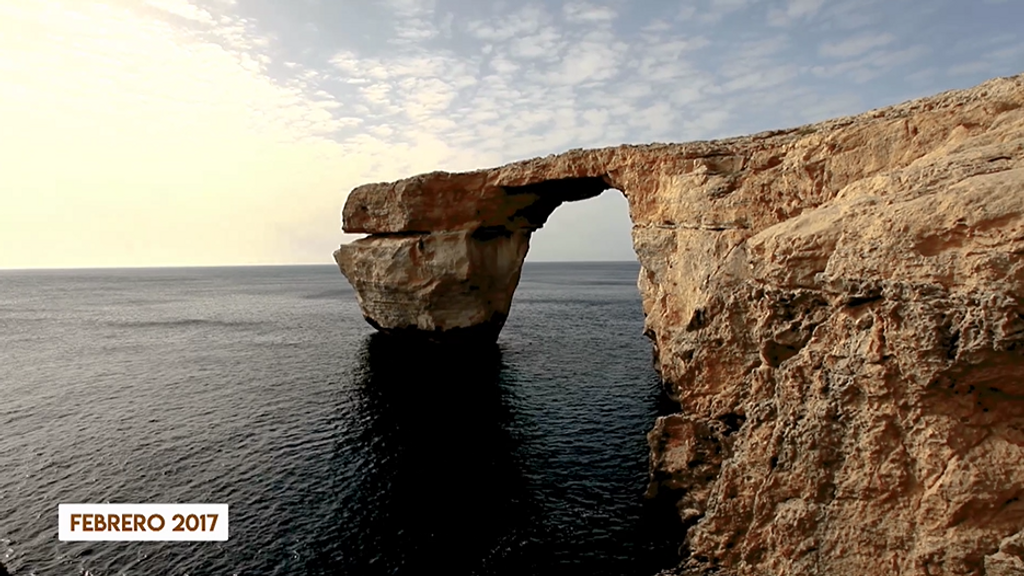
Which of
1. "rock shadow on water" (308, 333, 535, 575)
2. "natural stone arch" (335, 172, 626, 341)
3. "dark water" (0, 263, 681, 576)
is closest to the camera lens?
"rock shadow on water" (308, 333, 535, 575)

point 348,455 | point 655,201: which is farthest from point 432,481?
point 655,201

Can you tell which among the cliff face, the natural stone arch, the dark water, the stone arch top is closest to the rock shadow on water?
the dark water

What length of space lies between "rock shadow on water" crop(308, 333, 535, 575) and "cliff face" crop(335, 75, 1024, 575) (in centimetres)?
563

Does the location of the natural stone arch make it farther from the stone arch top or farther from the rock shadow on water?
the rock shadow on water

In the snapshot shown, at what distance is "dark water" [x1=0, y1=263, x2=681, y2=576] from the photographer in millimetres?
13977

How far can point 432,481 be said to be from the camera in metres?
17.9

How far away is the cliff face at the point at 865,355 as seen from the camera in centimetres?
820

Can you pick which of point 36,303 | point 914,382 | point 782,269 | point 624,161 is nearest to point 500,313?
point 624,161

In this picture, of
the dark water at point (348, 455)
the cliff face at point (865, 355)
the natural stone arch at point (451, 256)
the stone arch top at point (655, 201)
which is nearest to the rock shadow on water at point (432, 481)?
the dark water at point (348, 455)

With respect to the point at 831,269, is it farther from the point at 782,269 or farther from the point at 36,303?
the point at 36,303

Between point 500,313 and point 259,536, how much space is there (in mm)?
25483

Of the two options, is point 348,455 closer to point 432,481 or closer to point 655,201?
point 432,481

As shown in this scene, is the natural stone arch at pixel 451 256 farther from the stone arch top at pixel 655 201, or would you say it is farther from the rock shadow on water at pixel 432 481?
the rock shadow on water at pixel 432 481

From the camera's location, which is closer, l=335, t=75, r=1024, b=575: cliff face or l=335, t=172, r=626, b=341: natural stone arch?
l=335, t=75, r=1024, b=575: cliff face
